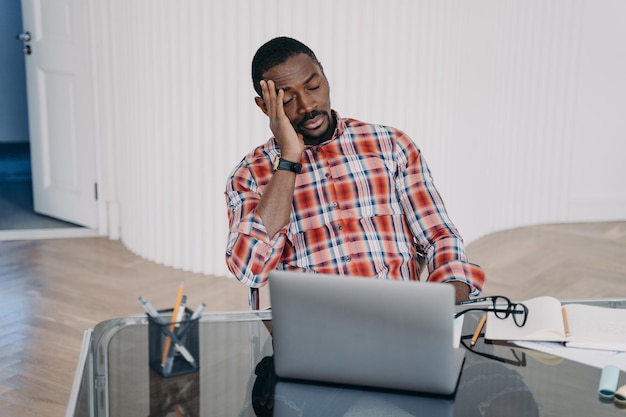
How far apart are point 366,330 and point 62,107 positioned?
3.86m

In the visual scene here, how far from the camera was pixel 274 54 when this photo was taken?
2164 millimetres

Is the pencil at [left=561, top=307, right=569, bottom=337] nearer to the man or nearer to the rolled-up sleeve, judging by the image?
the man

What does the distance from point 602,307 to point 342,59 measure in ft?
7.83

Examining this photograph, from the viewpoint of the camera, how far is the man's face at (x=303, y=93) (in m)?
2.15

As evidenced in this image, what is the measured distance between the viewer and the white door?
15.4 feet

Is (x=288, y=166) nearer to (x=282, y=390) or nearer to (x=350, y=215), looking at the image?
(x=350, y=215)

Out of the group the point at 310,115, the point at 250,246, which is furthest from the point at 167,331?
the point at 310,115

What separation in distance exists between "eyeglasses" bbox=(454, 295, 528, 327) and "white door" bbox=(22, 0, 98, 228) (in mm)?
3414

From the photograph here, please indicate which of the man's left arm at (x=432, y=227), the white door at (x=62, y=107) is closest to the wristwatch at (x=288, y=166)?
the man's left arm at (x=432, y=227)

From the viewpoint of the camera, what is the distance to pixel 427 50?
4141mm

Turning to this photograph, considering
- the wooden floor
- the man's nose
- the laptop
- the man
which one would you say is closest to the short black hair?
the man

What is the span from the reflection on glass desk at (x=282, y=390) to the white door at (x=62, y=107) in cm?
331

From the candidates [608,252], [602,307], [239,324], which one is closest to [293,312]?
[239,324]

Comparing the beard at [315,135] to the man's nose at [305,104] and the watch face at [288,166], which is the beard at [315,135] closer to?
the man's nose at [305,104]
